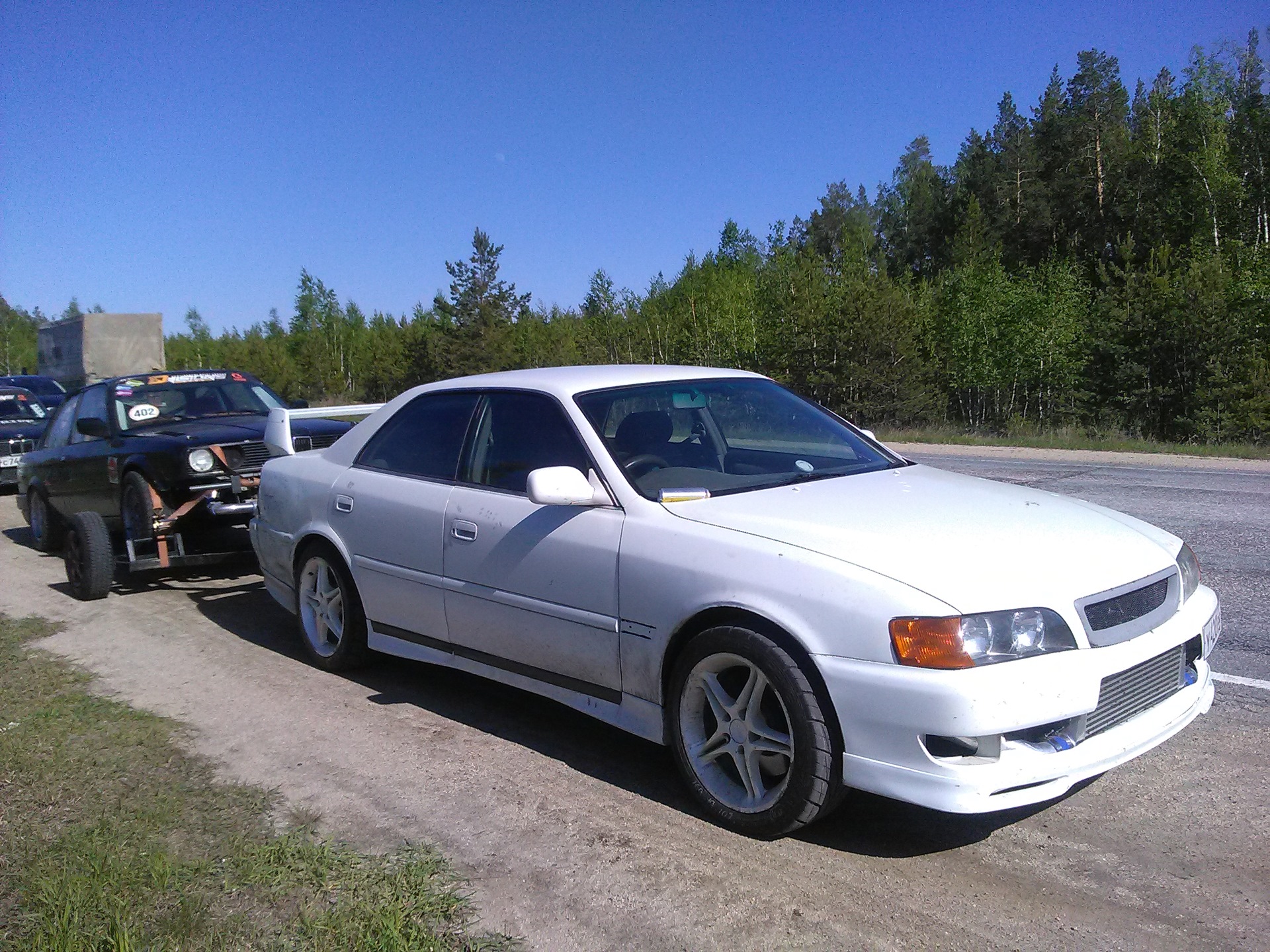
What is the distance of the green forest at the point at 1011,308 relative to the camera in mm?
36594

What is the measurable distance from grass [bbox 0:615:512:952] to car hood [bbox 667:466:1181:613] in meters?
1.61

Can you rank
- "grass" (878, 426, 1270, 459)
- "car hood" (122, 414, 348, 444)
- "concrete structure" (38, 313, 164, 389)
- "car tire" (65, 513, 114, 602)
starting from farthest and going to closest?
"concrete structure" (38, 313, 164, 389) < "grass" (878, 426, 1270, 459) < "car hood" (122, 414, 348, 444) < "car tire" (65, 513, 114, 602)

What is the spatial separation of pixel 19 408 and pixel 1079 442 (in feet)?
64.2

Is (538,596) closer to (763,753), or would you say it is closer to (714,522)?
(714,522)

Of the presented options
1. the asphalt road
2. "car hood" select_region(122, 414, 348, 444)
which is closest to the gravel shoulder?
the asphalt road

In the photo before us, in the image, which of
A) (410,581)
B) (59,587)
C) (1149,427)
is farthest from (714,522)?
(1149,427)

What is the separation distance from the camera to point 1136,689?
3309 mm

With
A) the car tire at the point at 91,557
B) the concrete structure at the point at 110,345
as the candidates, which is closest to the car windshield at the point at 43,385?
the concrete structure at the point at 110,345

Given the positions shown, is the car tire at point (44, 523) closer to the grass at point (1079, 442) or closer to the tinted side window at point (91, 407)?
the tinted side window at point (91, 407)

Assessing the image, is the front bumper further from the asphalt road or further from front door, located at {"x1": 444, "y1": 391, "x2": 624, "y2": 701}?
front door, located at {"x1": 444, "y1": 391, "x2": 624, "y2": 701}

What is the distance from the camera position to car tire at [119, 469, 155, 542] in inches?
298

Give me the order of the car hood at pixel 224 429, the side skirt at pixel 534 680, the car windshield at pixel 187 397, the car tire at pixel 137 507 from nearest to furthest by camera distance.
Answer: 1. the side skirt at pixel 534 680
2. the car tire at pixel 137 507
3. the car hood at pixel 224 429
4. the car windshield at pixel 187 397

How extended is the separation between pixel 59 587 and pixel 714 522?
717 centimetres

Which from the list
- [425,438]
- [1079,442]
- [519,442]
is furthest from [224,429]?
[1079,442]
